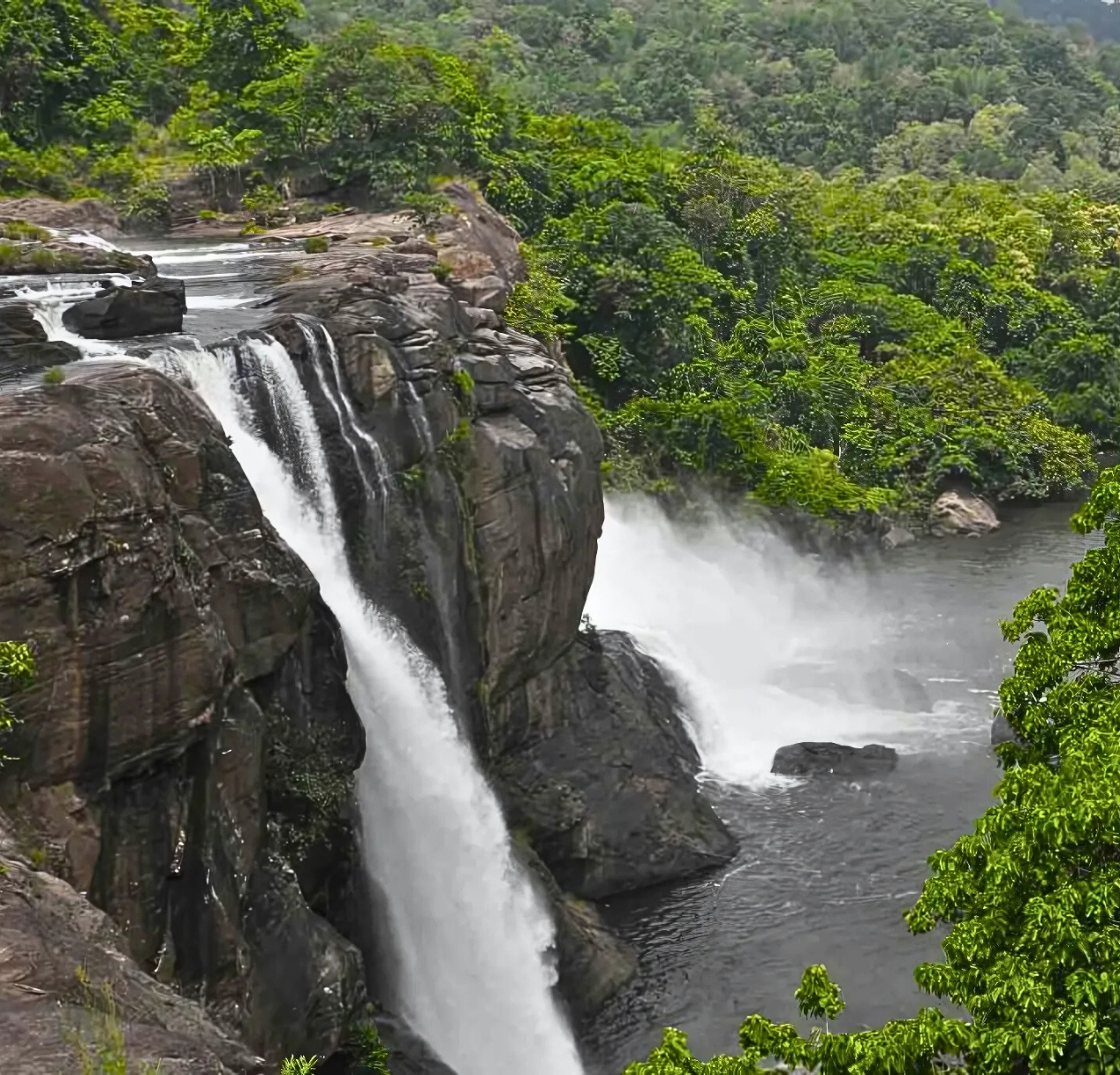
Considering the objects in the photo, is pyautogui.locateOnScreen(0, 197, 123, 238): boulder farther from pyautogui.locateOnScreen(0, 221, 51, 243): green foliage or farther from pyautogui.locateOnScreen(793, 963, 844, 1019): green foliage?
pyautogui.locateOnScreen(793, 963, 844, 1019): green foliage

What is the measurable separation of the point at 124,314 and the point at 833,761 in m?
17.2

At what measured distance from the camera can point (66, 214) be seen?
1281 inches

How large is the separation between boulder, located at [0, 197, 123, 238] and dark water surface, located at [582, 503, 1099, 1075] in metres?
21.7

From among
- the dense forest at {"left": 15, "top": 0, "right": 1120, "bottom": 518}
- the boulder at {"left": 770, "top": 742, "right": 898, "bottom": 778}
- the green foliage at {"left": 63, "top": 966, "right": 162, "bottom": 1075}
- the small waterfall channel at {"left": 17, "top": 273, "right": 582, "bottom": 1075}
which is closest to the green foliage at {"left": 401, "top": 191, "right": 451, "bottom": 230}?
the dense forest at {"left": 15, "top": 0, "right": 1120, "bottom": 518}

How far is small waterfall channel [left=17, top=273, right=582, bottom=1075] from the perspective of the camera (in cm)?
1859

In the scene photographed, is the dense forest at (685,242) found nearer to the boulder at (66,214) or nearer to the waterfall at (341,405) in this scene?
the boulder at (66,214)

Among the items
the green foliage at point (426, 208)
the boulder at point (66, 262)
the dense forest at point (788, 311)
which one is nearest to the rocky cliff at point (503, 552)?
the boulder at point (66, 262)

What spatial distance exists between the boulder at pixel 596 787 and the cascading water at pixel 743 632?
3.14 m

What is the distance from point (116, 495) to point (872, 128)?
110 m

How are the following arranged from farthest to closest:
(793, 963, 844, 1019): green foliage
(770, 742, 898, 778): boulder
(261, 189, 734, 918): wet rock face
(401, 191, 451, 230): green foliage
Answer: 1. (401, 191, 451, 230): green foliage
2. (770, 742, 898, 778): boulder
3. (261, 189, 734, 918): wet rock face
4. (793, 963, 844, 1019): green foliage

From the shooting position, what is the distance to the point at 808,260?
61281 millimetres

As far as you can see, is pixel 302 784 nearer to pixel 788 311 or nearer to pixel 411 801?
pixel 411 801

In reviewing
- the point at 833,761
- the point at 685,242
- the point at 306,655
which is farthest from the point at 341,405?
the point at 685,242

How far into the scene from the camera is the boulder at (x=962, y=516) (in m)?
46.6
